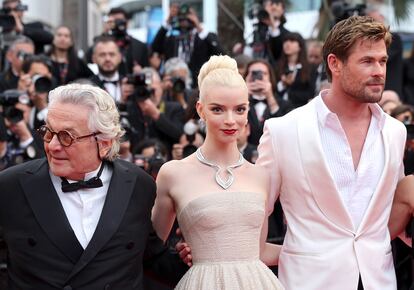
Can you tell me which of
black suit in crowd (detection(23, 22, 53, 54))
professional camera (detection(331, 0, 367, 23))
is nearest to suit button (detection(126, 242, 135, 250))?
professional camera (detection(331, 0, 367, 23))

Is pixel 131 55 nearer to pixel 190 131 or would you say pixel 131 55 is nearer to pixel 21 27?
pixel 21 27

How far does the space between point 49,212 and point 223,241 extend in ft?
2.35

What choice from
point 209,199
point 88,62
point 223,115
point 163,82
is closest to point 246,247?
point 209,199

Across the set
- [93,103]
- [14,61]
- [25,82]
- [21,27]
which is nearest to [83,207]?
[93,103]

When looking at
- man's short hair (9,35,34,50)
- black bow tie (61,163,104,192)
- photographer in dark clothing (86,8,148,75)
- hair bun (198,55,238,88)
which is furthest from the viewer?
photographer in dark clothing (86,8,148,75)

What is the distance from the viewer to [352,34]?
4.00 meters

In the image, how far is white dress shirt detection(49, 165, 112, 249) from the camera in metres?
3.56

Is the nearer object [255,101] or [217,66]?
[217,66]

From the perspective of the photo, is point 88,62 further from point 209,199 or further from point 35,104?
point 209,199

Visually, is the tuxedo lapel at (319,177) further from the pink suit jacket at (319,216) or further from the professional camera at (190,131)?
the professional camera at (190,131)

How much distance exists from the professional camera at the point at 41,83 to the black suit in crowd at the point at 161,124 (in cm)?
65

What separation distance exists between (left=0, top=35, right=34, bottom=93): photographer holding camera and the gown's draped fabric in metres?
4.26

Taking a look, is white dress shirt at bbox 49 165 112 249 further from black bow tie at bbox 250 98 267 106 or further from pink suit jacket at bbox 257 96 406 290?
black bow tie at bbox 250 98 267 106

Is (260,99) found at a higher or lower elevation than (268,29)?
lower
